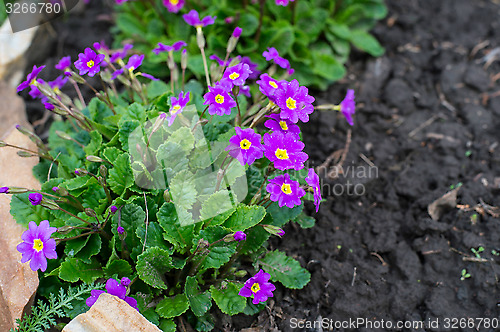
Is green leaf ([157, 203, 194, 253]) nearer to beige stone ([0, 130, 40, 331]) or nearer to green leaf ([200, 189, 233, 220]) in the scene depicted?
green leaf ([200, 189, 233, 220])

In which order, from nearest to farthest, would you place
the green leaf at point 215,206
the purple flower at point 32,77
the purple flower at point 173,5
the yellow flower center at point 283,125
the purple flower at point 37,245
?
1. the purple flower at point 37,245
2. the yellow flower center at point 283,125
3. the green leaf at point 215,206
4. the purple flower at point 32,77
5. the purple flower at point 173,5

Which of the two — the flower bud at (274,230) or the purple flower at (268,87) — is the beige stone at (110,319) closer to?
the flower bud at (274,230)

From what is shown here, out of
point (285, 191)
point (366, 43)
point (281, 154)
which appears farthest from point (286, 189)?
point (366, 43)

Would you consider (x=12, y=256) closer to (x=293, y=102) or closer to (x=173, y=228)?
(x=173, y=228)

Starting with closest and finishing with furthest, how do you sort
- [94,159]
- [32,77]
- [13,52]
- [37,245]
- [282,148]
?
[37,245] → [282,148] → [94,159] → [32,77] → [13,52]

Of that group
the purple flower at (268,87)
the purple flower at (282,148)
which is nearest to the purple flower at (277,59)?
the purple flower at (268,87)
